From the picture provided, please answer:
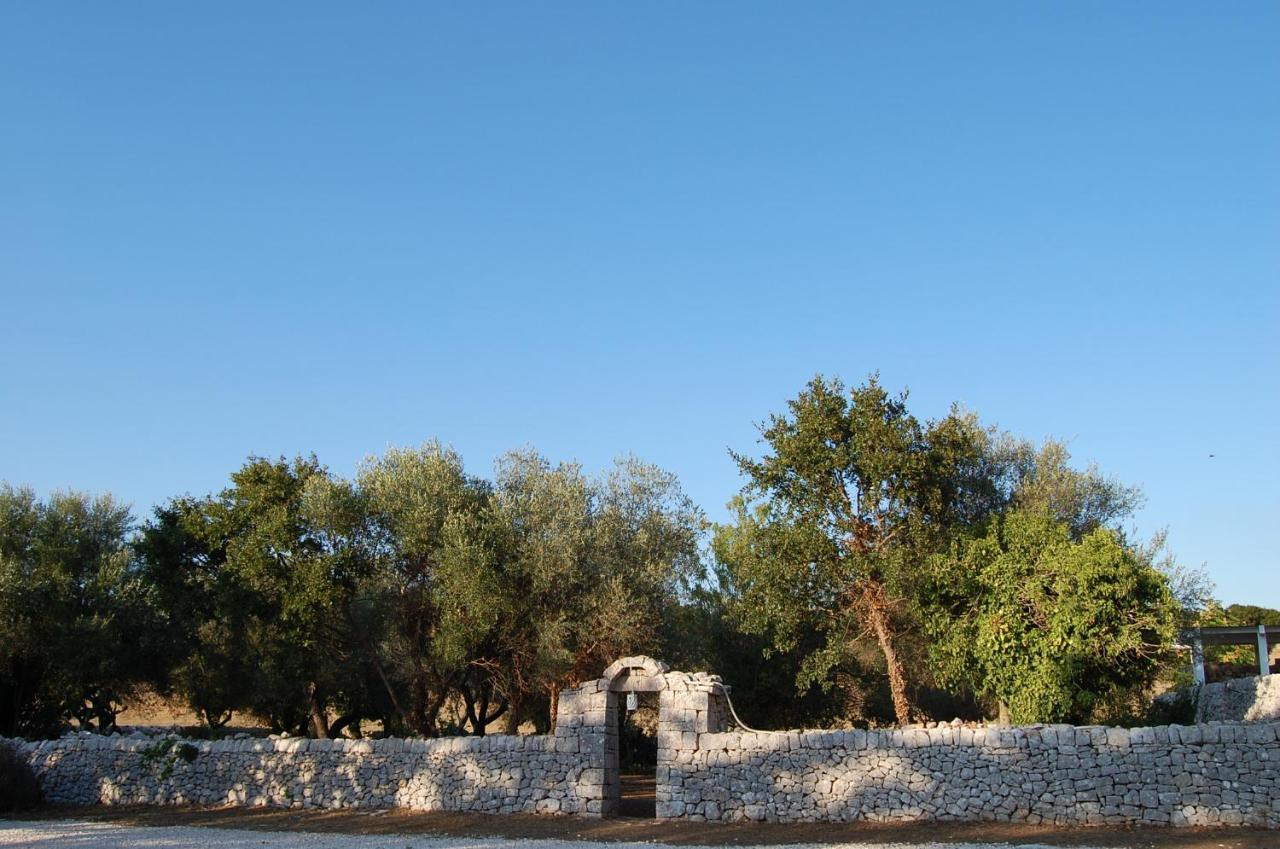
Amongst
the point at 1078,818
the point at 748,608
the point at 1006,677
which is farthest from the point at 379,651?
the point at 1078,818

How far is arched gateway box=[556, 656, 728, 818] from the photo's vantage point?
18.7 metres

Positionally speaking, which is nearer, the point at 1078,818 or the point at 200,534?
the point at 1078,818

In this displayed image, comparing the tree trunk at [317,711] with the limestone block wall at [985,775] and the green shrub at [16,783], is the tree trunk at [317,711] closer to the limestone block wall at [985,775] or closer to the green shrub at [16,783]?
the green shrub at [16,783]

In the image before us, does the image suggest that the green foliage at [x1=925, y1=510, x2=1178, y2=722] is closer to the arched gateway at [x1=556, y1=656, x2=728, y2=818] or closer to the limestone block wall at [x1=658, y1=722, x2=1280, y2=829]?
the limestone block wall at [x1=658, y1=722, x2=1280, y2=829]

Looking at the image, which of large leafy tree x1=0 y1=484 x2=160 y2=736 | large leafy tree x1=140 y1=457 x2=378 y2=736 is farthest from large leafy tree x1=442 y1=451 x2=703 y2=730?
large leafy tree x1=0 y1=484 x2=160 y2=736

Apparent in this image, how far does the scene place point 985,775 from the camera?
54.0 ft

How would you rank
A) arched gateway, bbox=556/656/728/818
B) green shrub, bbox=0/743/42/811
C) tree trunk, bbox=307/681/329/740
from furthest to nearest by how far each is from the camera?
tree trunk, bbox=307/681/329/740 < green shrub, bbox=0/743/42/811 < arched gateway, bbox=556/656/728/818

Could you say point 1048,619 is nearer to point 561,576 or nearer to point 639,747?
point 561,576

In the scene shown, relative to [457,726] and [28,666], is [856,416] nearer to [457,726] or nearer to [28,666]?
[457,726]

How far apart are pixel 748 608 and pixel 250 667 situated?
50.3 feet

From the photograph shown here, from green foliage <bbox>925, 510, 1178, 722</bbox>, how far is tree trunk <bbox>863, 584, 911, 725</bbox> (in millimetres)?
1082

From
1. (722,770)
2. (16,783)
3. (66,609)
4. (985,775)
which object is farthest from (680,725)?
(66,609)

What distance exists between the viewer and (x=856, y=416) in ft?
78.2

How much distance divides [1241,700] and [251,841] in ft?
73.5
